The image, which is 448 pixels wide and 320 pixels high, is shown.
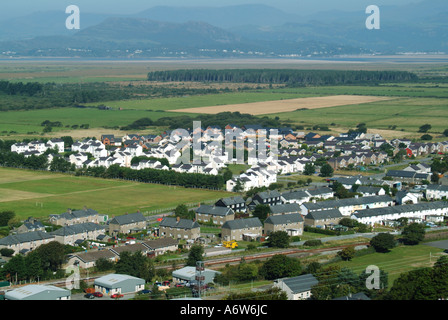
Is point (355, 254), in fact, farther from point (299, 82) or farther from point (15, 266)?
point (299, 82)

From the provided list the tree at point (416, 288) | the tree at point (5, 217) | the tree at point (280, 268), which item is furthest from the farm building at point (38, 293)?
the tree at point (5, 217)

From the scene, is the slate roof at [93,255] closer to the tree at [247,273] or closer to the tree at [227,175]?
the tree at [247,273]

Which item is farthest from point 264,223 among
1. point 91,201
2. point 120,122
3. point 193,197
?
point 120,122

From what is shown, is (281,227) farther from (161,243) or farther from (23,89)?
(23,89)

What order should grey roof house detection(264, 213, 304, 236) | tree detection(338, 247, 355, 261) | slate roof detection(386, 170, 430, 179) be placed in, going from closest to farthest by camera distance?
tree detection(338, 247, 355, 261) → grey roof house detection(264, 213, 304, 236) → slate roof detection(386, 170, 430, 179)

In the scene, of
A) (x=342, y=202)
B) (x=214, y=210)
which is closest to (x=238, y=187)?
(x=214, y=210)

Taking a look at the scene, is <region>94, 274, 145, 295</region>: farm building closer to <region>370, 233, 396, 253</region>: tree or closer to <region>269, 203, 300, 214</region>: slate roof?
<region>370, 233, 396, 253</region>: tree

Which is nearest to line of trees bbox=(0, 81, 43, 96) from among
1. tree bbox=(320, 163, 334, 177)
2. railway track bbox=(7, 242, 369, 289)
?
tree bbox=(320, 163, 334, 177)
